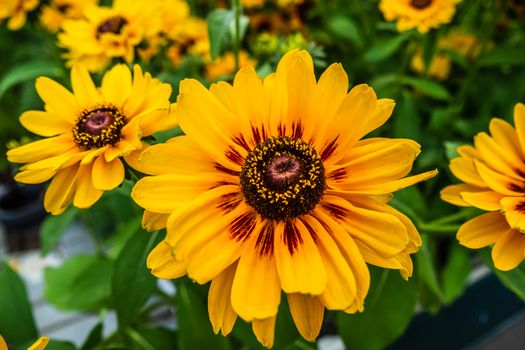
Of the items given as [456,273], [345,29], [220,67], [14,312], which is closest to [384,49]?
[345,29]

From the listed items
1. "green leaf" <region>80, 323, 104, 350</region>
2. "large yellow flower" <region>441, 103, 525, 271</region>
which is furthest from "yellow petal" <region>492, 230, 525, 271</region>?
"green leaf" <region>80, 323, 104, 350</region>

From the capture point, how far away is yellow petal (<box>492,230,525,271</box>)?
1.69ft

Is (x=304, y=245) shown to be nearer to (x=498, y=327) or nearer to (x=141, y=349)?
(x=141, y=349)

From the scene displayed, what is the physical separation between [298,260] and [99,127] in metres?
0.29

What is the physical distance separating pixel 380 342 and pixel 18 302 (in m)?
0.57

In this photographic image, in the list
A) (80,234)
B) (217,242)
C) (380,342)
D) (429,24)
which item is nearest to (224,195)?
(217,242)

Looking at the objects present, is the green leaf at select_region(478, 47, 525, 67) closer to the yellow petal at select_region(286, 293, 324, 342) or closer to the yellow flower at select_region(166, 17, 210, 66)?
the yellow flower at select_region(166, 17, 210, 66)

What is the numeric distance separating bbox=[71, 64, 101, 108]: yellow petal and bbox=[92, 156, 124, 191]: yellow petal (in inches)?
4.4

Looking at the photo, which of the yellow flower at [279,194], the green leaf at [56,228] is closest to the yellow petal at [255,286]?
the yellow flower at [279,194]

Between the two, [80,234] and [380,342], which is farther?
[80,234]

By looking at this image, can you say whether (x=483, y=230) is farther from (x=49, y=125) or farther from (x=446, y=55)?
(x=446, y=55)

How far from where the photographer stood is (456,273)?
Answer: 0.98 metres

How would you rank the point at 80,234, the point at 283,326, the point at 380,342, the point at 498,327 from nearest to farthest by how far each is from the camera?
the point at 283,326 < the point at 380,342 < the point at 498,327 < the point at 80,234

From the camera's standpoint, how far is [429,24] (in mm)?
833
